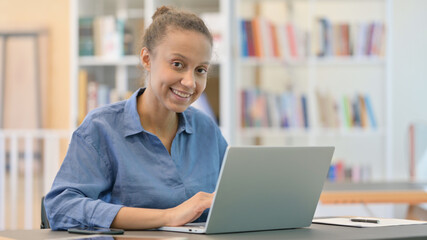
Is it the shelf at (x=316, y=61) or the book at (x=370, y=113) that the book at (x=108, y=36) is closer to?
the shelf at (x=316, y=61)

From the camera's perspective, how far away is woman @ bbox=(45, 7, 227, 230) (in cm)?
133

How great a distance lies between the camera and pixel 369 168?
3951 millimetres

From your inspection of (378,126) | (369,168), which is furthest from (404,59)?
(369,168)

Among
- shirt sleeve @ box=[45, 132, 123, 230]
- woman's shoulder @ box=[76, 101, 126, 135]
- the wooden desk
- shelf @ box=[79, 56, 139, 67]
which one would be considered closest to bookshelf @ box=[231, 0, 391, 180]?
shelf @ box=[79, 56, 139, 67]

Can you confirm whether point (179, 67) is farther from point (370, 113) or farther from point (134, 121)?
point (370, 113)

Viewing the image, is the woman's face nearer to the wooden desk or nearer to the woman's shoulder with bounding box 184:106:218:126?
the woman's shoulder with bounding box 184:106:218:126

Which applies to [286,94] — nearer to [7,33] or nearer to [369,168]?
[369,168]

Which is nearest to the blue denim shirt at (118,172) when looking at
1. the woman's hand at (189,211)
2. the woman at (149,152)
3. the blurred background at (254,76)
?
the woman at (149,152)

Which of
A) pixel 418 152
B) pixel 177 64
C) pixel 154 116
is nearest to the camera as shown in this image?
pixel 177 64

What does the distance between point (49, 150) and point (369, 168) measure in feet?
6.88

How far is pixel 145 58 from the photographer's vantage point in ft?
5.32

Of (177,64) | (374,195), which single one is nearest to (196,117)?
(177,64)

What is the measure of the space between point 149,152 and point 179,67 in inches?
9.0

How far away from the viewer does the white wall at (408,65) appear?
4406 mm
